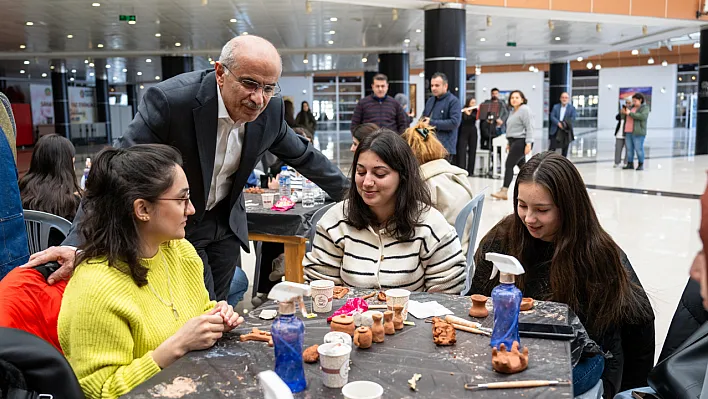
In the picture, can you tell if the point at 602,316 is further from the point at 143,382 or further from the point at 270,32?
the point at 270,32

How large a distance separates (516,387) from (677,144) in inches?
830

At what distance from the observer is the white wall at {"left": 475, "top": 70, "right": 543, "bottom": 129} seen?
32.7m

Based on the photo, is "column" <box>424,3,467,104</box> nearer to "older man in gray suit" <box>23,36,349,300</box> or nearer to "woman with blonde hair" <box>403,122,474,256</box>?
"woman with blonde hair" <box>403,122,474,256</box>

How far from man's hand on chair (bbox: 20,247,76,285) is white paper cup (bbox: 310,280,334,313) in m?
0.72

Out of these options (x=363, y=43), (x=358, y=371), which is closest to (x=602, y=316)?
(x=358, y=371)

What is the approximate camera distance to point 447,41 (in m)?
10.6

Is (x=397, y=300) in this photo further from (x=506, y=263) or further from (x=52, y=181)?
(x=52, y=181)

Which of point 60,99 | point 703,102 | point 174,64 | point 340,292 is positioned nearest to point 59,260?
point 340,292

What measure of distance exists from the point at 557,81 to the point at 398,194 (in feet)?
79.5

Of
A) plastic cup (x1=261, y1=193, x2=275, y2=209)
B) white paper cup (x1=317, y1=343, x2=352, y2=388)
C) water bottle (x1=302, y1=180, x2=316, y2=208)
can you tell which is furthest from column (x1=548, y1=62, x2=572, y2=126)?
white paper cup (x1=317, y1=343, x2=352, y2=388)

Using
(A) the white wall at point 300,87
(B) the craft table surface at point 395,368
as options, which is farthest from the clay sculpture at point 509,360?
(A) the white wall at point 300,87

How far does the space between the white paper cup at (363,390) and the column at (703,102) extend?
56.3 ft

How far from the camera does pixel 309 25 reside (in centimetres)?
1484

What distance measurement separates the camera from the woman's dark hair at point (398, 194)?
8.12 feet
